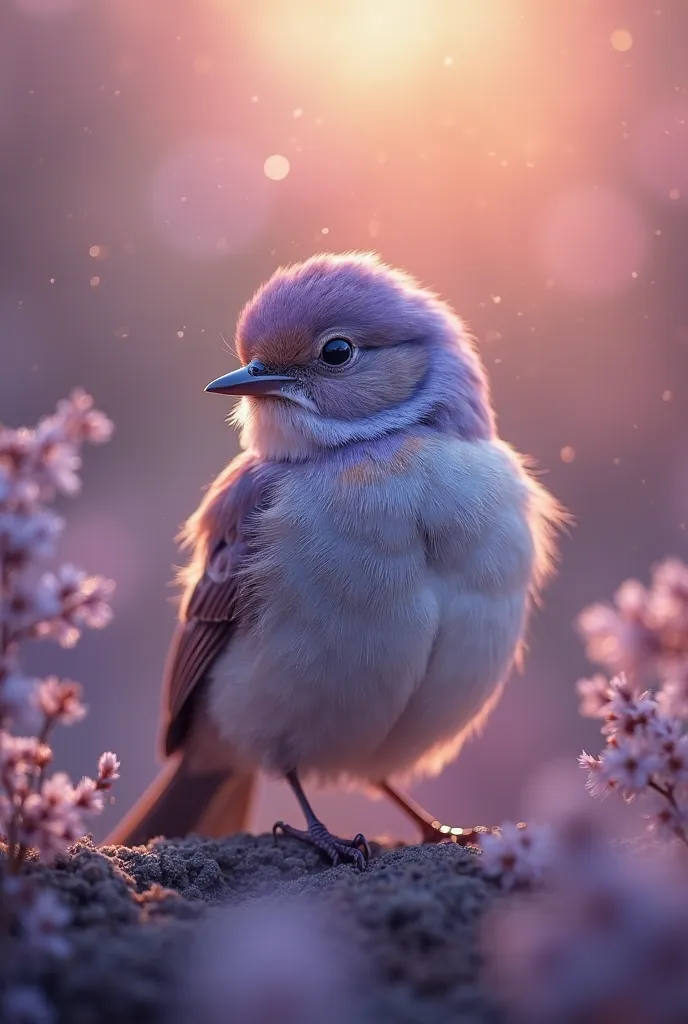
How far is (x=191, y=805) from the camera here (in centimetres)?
557

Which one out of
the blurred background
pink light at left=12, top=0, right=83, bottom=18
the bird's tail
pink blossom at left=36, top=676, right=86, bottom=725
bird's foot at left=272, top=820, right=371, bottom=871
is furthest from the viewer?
pink light at left=12, top=0, right=83, bottom=18

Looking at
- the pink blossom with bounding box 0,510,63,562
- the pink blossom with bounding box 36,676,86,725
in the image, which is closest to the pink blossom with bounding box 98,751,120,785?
the pink blossom with bounding box 36,676,86,725

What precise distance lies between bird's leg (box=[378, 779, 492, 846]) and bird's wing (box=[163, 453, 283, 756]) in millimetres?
1114

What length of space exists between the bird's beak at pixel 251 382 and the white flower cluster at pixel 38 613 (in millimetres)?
2102

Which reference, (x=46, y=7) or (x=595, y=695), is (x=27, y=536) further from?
(x=46, y=7)

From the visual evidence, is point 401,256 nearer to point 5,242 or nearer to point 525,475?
point 525,475

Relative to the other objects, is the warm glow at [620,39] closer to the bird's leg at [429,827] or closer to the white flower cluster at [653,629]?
the bird's leg at [429,827]

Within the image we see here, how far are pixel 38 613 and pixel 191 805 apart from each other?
132 inches

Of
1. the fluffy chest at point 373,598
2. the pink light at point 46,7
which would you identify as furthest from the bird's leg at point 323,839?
the pink light at point 46,7

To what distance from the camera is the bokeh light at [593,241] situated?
23.8 ft

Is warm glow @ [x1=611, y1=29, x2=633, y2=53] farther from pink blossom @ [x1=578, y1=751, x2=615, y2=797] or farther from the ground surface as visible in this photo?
pink blossom @ [x1=578, y1=751, x2=615, y2=797]

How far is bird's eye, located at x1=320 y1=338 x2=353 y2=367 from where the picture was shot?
4.82m

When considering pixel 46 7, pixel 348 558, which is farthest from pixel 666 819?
pixel 46 7

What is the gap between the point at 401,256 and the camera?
6605 mm
